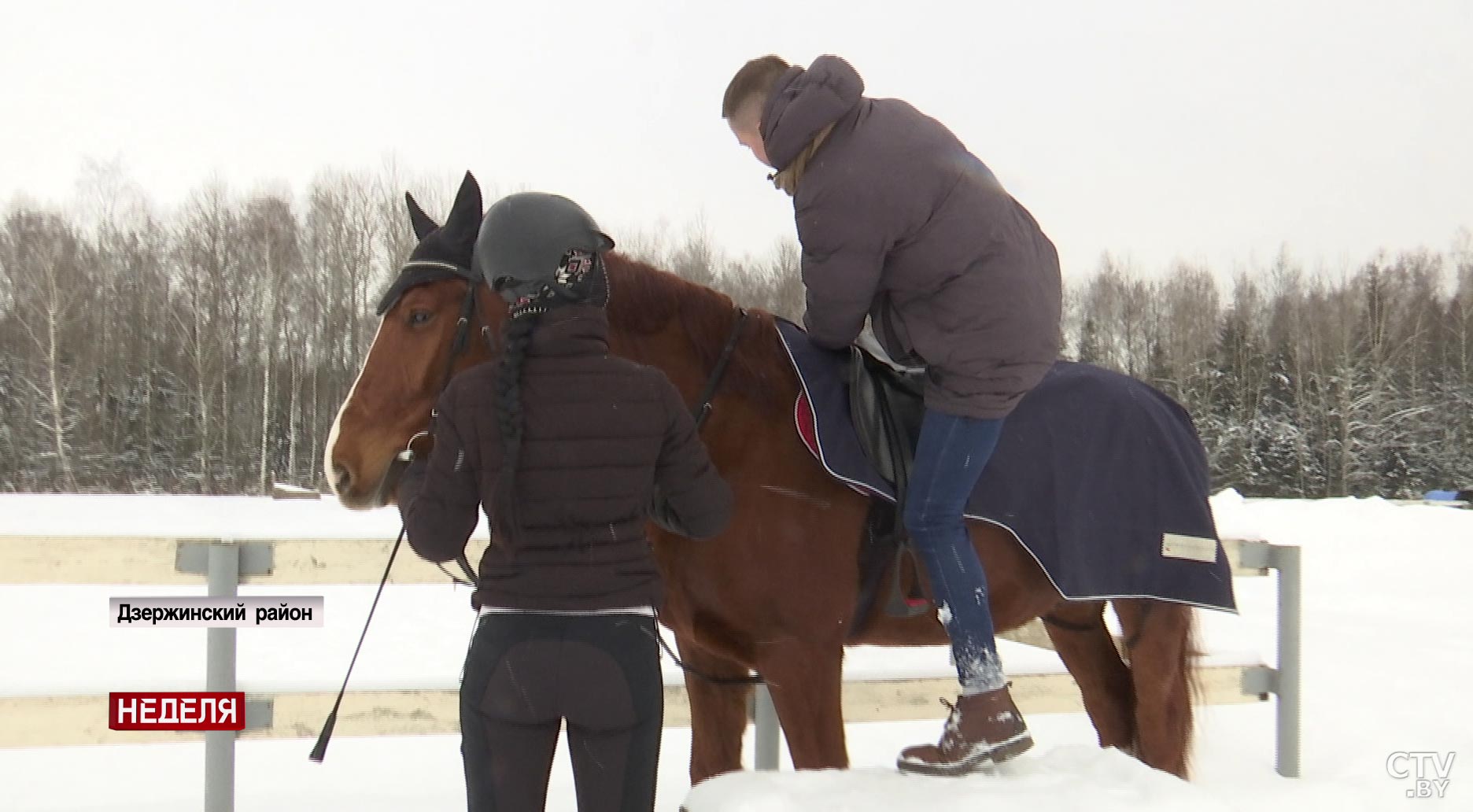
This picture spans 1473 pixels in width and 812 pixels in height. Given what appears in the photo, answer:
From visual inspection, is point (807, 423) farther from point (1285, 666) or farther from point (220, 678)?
point (1285, 666)

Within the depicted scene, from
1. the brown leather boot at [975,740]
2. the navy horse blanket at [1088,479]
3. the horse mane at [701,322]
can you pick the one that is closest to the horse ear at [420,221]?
the horse mane at [701,322]

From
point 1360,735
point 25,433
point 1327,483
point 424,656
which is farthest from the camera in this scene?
point 1327,483

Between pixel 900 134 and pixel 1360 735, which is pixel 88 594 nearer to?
pixel 900 134

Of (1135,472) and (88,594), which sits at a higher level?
(1135,472)

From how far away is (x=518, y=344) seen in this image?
1.77 meters

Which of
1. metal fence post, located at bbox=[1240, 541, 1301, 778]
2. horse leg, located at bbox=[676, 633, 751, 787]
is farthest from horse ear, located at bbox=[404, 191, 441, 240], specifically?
metal fence post, located at bbox=[1240, 541, 1301, 778]

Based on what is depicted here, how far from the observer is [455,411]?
178 centimetres

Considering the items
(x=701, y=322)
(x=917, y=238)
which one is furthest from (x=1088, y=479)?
(x=701, y=322)

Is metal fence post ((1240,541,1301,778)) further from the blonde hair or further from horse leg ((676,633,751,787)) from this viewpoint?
the blonde hair

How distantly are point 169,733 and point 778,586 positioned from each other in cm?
242

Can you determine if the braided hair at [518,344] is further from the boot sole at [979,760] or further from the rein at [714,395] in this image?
the boot sole at [979,760]

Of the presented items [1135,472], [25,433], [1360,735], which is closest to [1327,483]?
[1360,735]

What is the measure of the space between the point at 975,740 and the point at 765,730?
1786 mm

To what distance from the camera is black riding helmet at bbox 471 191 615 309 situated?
1.85 m
